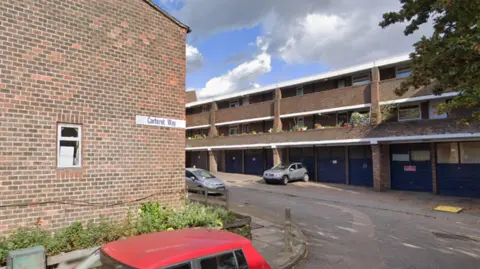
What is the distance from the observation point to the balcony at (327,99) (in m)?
23.1

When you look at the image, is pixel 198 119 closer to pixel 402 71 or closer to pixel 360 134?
pixel 360 134

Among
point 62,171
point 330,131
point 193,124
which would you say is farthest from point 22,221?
point 193,124

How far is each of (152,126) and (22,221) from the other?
3317 millimetres

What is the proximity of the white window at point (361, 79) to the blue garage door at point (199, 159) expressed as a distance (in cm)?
1764

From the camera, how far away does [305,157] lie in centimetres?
2752

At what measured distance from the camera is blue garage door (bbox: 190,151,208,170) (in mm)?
36906

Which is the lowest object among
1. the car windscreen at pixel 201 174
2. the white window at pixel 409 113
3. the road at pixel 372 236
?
the road at pixel 372 236

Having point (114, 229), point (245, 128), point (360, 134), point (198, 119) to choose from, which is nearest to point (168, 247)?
point (114, 229)

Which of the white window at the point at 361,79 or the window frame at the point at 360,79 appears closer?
the window frame at the point at 360,79

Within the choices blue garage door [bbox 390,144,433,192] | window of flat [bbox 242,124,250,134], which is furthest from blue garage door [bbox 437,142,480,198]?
window of flat [bbox 242,124,250,134]

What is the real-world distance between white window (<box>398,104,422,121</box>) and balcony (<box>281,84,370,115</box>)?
216cm

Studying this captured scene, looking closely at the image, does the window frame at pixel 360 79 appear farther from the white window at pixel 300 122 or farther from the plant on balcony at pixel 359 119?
the white window at pixel 300 122

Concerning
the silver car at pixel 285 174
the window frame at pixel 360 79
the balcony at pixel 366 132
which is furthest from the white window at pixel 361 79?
the silver car at pixel 285 174

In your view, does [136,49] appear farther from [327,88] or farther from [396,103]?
[327,88]
